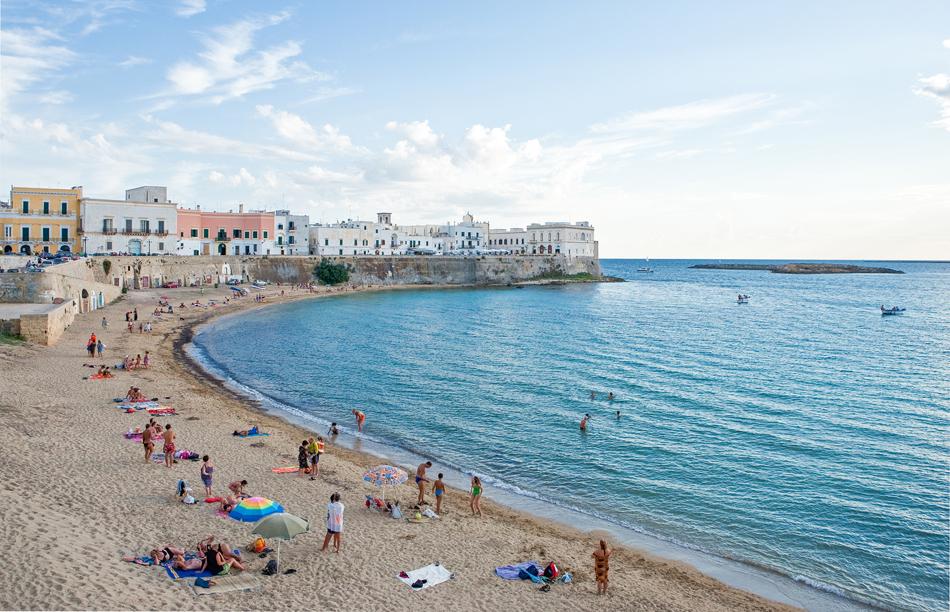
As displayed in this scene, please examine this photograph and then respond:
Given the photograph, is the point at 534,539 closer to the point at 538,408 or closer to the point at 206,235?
the point at 538,408

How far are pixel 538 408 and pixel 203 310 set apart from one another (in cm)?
3888

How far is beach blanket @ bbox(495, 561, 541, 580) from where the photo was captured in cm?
1292

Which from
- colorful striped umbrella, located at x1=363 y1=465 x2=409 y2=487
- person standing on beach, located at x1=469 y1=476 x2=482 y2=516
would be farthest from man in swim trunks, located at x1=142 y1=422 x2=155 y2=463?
person standing on beach, located at x1=469 y1=476 x2=482 y2=516

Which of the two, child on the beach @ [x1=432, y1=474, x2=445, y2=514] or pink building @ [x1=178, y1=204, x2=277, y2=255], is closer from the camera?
child on the beach @ [x1=432, y1=474, x2=445, y2=514]

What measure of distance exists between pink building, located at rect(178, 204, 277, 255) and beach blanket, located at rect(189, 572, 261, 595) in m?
66.8

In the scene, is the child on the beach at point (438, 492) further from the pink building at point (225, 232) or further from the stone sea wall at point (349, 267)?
the pink building at point (225, 232)

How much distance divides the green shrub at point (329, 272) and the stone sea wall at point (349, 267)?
919mm

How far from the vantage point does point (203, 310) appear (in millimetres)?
55938

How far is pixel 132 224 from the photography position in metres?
66.8

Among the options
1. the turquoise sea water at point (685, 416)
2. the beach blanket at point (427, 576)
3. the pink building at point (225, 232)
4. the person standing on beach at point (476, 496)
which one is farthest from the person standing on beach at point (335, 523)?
the pink building at point (225, 232)

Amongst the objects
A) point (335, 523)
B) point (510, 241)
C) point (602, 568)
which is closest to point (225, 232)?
point (510, 241)

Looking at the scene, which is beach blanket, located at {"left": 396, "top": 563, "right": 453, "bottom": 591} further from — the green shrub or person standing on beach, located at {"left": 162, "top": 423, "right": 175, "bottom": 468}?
the green shrub

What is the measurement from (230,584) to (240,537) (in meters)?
2.37

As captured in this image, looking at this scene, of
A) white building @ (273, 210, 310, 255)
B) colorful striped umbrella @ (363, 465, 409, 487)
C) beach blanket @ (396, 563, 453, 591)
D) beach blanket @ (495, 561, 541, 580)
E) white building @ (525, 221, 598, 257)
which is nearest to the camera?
beach blanket @ (396, 563, 453, 591)
